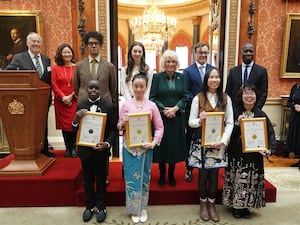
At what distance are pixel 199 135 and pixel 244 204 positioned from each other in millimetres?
759

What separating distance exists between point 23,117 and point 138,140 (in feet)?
4.05

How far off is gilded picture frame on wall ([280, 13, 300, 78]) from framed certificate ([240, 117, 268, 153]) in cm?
283

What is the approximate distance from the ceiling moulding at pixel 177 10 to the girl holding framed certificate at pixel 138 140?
884 cm

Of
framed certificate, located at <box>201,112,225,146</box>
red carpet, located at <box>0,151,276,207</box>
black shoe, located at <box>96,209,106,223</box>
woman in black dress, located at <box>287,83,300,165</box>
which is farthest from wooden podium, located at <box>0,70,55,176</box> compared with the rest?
woman in black dress, located at <box>287,83,300,165</box>

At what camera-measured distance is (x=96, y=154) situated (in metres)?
2.44

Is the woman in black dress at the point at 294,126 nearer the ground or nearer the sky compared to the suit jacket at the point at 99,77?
nearer the ground

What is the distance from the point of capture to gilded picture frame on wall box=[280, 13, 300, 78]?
15.3 ft

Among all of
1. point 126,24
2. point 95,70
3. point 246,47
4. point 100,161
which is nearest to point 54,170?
point 100,161

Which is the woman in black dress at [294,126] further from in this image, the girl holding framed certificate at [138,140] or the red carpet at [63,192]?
the girl holding framed certificate at [138,140]

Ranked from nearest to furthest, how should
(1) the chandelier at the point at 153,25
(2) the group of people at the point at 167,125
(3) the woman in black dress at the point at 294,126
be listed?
(2) the group of people at the point at 167,125, (3) the woman in black dress at the point at 294,126, (1) the chandelier at the point at 153,25

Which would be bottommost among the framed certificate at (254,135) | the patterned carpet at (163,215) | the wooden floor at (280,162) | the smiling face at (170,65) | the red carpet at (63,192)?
the wooden floor at (280,162)

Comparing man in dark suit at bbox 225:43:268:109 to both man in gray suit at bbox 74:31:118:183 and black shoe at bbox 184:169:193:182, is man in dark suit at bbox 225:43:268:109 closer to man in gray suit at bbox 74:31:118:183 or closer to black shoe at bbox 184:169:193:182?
black shoe at bbox 184:169:193:182

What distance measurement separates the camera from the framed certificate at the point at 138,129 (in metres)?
2.36

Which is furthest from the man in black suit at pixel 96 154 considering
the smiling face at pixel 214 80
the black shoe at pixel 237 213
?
the black shoe at pixel 237 213
